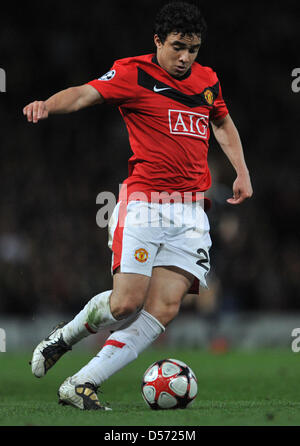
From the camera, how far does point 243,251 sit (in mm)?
14008

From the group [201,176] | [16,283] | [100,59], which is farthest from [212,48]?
[201,176]

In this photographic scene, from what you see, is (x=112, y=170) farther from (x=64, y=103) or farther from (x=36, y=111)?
(x=36, y=111)

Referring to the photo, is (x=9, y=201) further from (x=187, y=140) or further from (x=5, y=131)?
(x=187, y=140)

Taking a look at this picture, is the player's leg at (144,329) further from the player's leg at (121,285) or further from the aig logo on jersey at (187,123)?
the aig logo on jersey at (187,123)

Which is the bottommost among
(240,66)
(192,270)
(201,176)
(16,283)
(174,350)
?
(174,350)

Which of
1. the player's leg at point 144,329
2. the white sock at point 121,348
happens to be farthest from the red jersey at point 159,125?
the white sock at point 121,348

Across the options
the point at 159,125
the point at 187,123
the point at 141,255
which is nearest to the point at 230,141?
the point at 187,123

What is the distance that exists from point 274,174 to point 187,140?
36.8ft

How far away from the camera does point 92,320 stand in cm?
478

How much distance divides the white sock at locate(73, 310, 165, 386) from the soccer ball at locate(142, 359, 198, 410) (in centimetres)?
17

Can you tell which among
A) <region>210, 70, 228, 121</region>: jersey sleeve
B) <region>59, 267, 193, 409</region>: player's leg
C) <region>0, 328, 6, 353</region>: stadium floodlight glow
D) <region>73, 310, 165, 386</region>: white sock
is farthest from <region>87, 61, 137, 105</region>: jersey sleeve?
<region>0, 328, 6, 353</region>: stadium floodlight glow

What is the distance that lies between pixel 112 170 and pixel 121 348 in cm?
1111

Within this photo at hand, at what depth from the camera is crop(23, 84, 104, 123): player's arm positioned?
169 inches

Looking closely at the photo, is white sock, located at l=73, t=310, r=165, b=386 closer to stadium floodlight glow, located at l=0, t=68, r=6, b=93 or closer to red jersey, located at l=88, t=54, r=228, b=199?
red jersey, located at l=88, t=54, r=228, b=199
